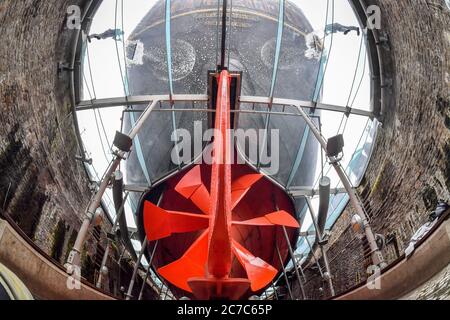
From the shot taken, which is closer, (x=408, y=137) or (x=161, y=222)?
(x=408, y=137)

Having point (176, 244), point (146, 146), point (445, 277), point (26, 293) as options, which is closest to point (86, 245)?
point (176, 244)

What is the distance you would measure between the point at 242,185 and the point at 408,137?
9.86 ft

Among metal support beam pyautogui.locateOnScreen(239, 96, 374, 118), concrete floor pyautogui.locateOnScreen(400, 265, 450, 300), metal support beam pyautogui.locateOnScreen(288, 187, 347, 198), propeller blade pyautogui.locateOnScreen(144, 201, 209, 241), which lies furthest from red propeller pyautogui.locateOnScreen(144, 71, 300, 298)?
concrete floor pyautogui.locateOnScreen(400, 265, 450, 300)

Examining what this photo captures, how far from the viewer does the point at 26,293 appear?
2.46 meters

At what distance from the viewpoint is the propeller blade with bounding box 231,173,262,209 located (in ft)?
21.7

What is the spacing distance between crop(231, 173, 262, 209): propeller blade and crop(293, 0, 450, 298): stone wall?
229cm

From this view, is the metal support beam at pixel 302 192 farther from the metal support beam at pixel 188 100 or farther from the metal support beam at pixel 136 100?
the metal support beam at pixel 136 100

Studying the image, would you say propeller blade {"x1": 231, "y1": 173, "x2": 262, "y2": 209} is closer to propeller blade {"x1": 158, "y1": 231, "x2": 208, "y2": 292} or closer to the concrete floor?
propeller blade {"x1": 158, "y1": 231, "x2": 208, "y2": 292}

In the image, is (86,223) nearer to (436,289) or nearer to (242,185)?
(242,185)

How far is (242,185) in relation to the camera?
6.81 meters

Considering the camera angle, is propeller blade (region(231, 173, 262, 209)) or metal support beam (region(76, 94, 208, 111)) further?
propeller blade (region(231, 173, 262, 209))

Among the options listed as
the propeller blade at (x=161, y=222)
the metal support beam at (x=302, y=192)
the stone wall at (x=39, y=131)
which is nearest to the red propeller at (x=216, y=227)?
the propeller blade at (x=161, y=222)

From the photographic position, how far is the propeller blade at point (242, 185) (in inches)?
261

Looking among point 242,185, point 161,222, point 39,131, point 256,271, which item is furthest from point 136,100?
point 256,271
